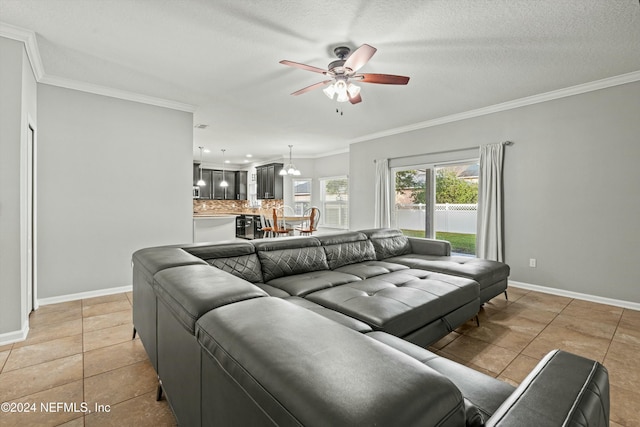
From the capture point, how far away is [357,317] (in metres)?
1.90

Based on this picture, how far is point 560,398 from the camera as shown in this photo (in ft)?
2.64

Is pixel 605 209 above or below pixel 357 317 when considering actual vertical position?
above

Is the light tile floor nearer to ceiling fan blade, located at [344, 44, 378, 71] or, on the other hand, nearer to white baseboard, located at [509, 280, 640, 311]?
white baseboard, located at [509, 280, 640, 311]

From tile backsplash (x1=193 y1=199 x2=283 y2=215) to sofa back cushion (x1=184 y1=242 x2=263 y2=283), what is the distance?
6.92 metres

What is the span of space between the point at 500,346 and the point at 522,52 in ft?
9.06

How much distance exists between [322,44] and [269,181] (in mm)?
6812

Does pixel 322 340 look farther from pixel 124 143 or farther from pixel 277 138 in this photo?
pixel 277 138

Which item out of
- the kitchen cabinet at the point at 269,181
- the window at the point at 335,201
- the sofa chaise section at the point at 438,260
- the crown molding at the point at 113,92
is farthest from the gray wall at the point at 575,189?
the kitchen cabinet at the point at 269,181

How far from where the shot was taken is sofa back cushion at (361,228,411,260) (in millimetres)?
3869

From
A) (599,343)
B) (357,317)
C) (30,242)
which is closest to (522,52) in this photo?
(599,343)

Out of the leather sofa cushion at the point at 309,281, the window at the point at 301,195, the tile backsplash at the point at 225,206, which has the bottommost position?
the leather sofa cushion at the point at 309,281

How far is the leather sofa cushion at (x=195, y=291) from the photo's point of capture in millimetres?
1215

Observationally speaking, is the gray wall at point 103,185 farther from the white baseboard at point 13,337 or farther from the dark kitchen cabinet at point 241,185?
the dark kitchen cabinet at point 241,185

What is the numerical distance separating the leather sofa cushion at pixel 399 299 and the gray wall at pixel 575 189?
7.17 feet
